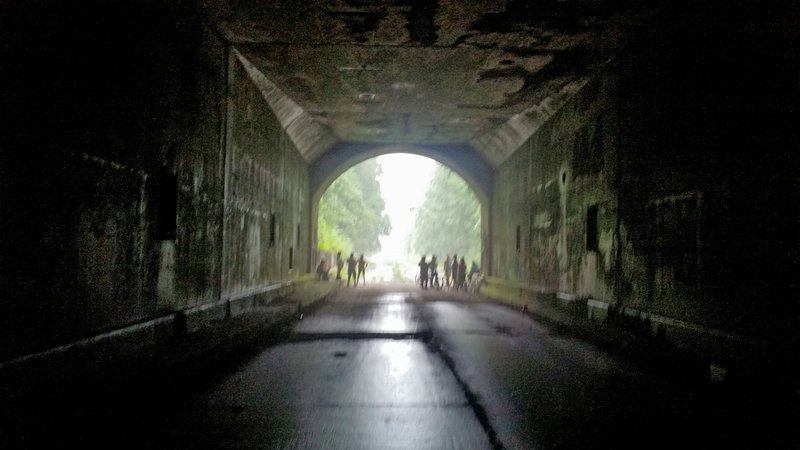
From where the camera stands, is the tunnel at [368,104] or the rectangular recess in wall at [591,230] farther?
the rectangular recess in wall at [591,230]

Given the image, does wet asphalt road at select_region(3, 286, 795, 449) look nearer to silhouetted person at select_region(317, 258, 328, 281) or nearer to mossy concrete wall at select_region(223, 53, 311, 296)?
mossy concrete wall at select_region(223, 53, 311, 296)

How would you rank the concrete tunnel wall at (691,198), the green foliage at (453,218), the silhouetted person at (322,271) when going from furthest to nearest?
A: the green foliage at (453,218), the silhouetted person at (322,271), the concrete tunnel wall at (691,198)

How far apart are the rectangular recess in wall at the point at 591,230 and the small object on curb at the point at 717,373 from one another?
16.4ft

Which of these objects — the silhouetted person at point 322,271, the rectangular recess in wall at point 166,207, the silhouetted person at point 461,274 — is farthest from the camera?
the silhouetted person at point 461,274

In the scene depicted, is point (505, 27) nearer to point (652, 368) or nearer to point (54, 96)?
point (652, 368)

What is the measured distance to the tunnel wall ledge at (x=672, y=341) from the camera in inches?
222

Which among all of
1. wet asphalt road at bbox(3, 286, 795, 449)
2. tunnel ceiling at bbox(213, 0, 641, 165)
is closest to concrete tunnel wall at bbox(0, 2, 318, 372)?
wet asphalt road at bbox(3, 286, 795, 449)

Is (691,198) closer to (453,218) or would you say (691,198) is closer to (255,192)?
(255,192)

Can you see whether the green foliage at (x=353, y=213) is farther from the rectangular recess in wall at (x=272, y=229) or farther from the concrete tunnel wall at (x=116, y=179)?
the concrete tunnel wall at (x=116, y=179)

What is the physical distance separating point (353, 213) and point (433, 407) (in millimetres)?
47791

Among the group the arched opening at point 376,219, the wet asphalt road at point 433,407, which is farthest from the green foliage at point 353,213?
the wet asphalt road at point 433,407

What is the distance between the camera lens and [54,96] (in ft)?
15.2

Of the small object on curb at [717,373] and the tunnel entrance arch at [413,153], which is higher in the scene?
the tunnel entrance arch at [413,153]

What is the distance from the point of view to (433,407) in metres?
5.03
